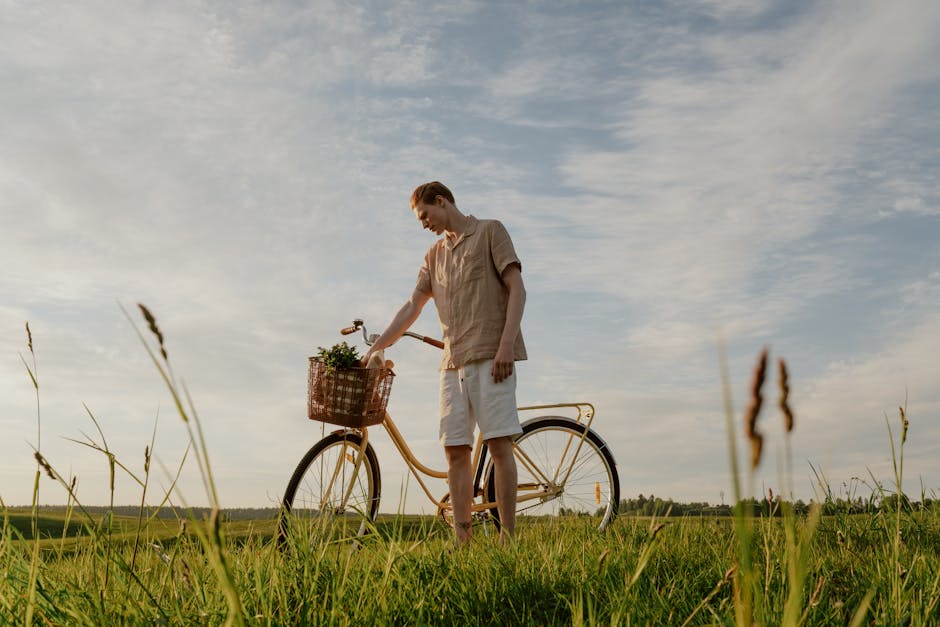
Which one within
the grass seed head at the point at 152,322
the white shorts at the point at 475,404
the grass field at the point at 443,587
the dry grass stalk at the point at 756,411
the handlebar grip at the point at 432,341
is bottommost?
the grass field at the point at 443,587

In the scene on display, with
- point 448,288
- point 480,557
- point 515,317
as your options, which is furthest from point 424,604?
point 448,288

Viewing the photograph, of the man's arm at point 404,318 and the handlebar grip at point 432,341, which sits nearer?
the man's arm at point 404,318

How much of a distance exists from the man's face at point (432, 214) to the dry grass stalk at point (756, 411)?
15.3 ft

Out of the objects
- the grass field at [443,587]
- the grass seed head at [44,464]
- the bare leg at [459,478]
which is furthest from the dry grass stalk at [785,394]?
the bare leg at [459,478]

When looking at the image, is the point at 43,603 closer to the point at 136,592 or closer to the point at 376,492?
the point at 136,592

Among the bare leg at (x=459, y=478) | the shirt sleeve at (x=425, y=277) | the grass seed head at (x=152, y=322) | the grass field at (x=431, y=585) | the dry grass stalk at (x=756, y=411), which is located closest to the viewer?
the dry grass stalk at (x=756, y=411)

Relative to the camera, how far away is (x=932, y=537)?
4215 mm

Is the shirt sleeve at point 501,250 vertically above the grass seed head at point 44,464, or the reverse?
the shirt sleeve at point 501,250

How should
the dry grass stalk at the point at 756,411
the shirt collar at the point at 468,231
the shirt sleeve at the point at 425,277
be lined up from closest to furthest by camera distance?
the dry grass stalk at the point at 756,411 → the shirt collar at the point at 468,231 → the shirt sleeve at the point at 425,277

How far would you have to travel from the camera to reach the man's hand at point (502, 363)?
4.92 m

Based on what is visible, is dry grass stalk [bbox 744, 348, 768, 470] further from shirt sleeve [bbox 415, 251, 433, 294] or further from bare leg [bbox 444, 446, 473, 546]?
shirt sleeve [bbox 415, 251, 433, 294]

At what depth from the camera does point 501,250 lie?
5.16m

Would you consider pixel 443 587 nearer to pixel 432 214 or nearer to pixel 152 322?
pixel 152 322

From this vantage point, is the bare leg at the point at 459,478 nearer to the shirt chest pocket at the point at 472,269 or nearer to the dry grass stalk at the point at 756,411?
the shirt chest pocket at the point at 472,269
